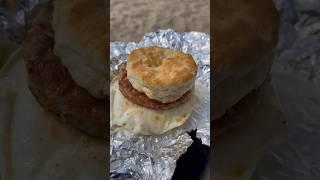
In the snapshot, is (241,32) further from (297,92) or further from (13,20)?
(13,20)

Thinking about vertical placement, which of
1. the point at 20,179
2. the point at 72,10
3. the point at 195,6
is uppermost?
the point at 72,10

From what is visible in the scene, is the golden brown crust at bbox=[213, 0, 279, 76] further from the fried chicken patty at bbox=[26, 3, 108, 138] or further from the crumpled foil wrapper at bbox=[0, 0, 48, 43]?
the crumpled foil wrapper at bbox=[0, 0, 48, 43]

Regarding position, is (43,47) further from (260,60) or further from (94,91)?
(260,60)

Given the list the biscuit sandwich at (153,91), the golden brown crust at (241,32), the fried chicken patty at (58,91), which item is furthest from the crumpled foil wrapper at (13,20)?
the golden brown crust at (241,32)

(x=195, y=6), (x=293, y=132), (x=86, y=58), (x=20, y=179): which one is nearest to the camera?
(x=86, y=58)

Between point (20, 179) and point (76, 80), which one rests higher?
point (76, 80)

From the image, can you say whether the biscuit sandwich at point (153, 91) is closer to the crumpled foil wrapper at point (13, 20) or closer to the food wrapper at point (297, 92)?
the food wrapper at point (297, 92)

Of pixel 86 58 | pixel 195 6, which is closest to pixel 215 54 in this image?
pixel 86 58
